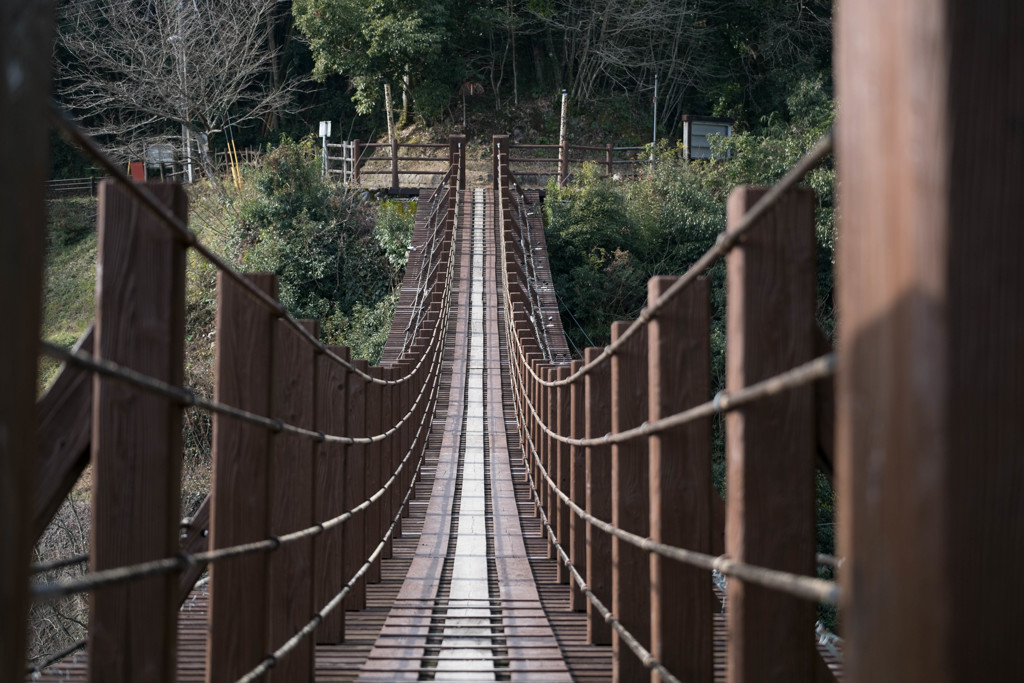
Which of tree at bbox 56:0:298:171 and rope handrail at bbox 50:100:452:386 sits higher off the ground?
tree at bbox 56:0:298:171

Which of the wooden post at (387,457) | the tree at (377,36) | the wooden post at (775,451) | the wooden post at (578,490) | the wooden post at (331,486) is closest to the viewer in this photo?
the wooden post at (775,451)

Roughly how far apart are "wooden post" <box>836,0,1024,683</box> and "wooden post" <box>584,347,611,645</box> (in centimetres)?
231

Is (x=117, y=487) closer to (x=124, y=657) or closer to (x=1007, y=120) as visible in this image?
(x=124, y=657)

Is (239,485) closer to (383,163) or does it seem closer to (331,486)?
(331,486)

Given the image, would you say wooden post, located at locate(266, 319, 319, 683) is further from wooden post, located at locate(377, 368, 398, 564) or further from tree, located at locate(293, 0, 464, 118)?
tree, located at locate(293, 0, 464, 118)

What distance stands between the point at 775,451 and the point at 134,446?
939 millimetres

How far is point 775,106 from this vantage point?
2277 centimetres

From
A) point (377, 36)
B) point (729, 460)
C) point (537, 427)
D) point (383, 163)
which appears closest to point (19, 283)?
point (729, 460)

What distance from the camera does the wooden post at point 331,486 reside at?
302cm

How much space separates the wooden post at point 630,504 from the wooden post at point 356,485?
0.99 metres

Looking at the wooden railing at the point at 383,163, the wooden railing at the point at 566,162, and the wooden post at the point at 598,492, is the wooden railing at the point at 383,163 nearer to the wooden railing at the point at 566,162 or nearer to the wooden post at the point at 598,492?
the wooden railing at the point at 566,162

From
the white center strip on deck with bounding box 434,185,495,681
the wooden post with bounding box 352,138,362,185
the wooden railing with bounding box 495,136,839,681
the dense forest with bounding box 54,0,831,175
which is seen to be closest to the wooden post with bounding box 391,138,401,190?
the wooden post with bounding box 352,138,362,185

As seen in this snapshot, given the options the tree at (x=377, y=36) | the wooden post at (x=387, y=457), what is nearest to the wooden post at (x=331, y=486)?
the wooden post at (x=387, y=457)

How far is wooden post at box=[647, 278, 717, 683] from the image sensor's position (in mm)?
2002
